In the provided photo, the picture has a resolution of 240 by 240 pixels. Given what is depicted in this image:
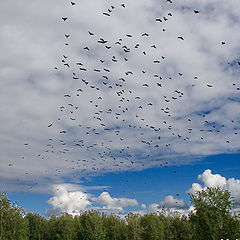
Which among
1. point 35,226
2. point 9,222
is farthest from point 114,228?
point 9,222

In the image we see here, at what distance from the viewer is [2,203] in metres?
103

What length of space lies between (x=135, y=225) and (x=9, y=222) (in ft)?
169

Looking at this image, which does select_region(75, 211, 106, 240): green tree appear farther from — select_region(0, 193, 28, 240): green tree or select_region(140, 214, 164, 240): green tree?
select_region(0, 193, 28, 240): green tree

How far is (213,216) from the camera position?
8306 cm

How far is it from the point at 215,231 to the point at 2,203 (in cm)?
6338

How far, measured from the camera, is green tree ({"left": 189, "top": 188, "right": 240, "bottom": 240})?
8131 centimetres

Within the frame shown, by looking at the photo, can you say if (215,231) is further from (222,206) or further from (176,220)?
(176,220)

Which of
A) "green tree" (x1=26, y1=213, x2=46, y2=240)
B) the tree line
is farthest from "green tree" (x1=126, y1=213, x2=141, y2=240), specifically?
"green tree" (x1=26, y1=213, x2=46, y2=240)

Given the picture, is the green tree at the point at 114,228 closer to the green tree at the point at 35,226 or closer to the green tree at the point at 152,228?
the green tree at the point at 152,228

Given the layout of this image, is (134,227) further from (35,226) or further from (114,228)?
(35,226)

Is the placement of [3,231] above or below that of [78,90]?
below

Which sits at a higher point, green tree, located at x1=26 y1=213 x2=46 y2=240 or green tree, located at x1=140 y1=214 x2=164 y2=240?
green tree, located at x1=26 y1=213 x2=46 y2=240

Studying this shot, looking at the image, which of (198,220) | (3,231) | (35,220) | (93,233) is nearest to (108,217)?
(93,233)

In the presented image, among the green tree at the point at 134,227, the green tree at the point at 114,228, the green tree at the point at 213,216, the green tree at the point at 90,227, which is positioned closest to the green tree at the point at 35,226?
the green tree at the point at 90,227
